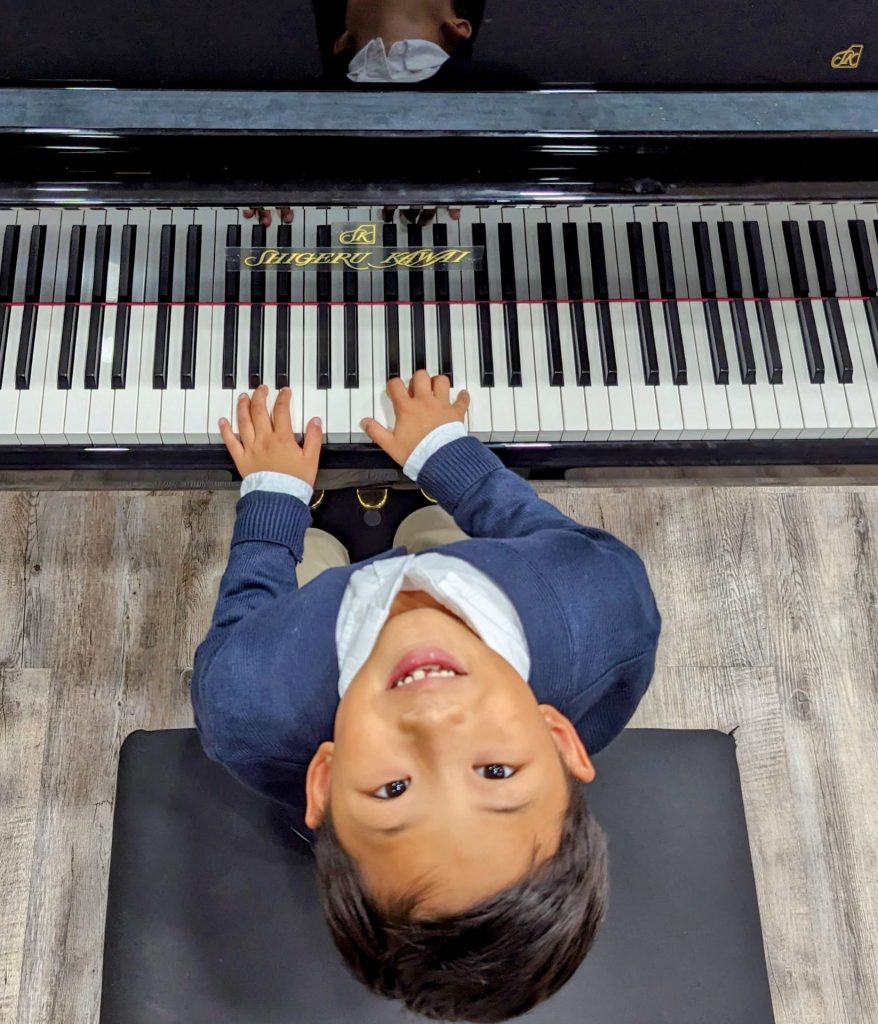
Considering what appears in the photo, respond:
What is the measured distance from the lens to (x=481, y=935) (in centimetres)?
117

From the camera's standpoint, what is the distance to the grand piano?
152cm

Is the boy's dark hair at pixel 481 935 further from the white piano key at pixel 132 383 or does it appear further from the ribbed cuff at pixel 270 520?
the white piano key at pixel 132 383

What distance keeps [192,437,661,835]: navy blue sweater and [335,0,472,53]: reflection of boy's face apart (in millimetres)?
748

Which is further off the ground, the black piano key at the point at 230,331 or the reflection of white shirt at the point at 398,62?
the reflection of white shirt at the point at 398,62

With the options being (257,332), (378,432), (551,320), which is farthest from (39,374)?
(551,320)

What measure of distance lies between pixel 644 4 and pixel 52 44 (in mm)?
886

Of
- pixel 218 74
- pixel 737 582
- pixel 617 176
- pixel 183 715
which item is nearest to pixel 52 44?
pixel 218 74

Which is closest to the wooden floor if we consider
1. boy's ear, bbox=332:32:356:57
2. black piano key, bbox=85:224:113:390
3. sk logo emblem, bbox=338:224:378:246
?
black piano key, bbox=85:224:113:390

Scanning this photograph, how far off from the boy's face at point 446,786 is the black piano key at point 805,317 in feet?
3.05

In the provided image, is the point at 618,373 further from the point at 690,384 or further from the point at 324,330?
the point at 324,330

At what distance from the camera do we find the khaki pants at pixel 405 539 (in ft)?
6.66

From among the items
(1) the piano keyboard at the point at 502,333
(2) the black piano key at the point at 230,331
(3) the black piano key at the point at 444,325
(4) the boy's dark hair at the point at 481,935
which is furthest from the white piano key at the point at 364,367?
(4) the boy's dark hair at the point at 481,935

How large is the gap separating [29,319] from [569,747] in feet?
3.95

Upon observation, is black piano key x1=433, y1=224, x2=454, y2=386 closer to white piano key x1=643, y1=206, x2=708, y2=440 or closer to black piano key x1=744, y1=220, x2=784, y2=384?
white piano key x1=643, y1=206, x2=708, y2=440
